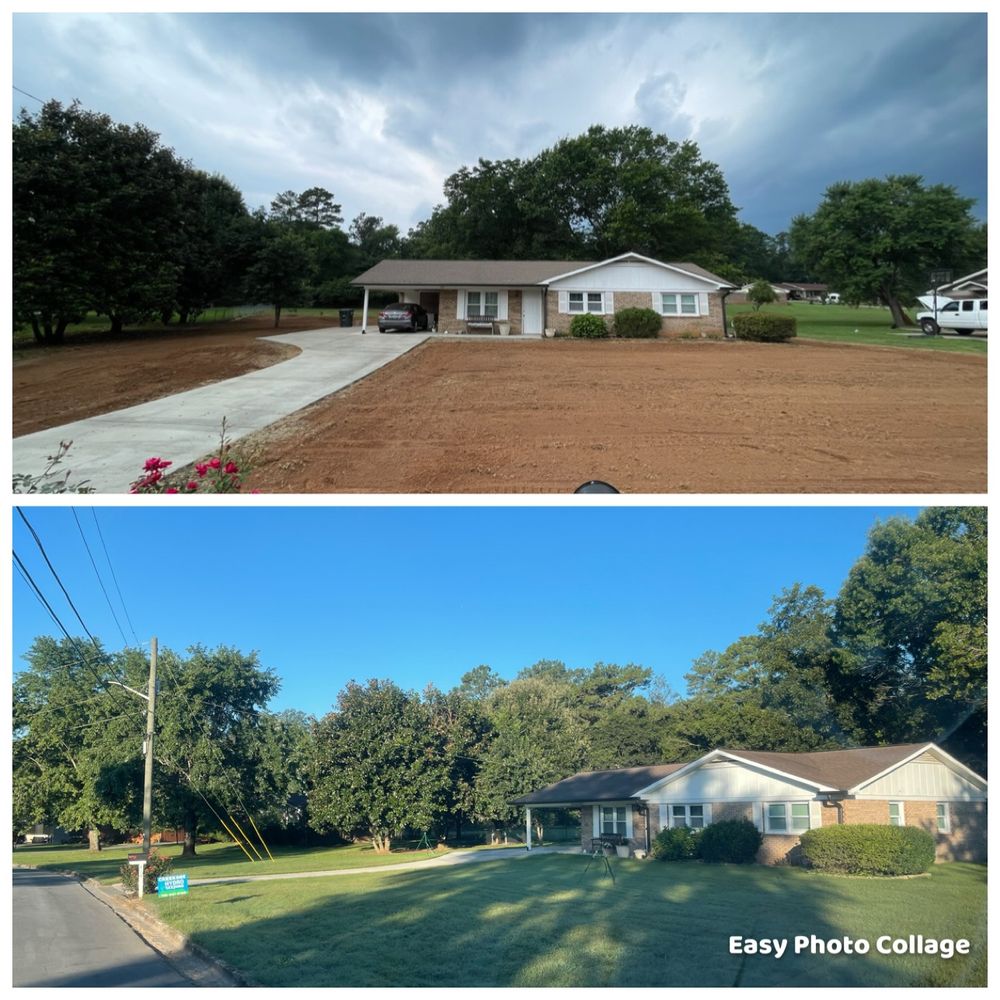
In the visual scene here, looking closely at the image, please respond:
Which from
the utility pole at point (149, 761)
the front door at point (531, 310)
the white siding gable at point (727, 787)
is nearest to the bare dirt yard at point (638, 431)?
the utility pole at point (149, 761)

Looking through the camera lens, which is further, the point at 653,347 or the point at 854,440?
the point at 653,347

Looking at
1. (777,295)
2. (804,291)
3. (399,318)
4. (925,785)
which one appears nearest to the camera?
(925,785)

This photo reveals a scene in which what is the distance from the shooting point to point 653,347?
22703 mm

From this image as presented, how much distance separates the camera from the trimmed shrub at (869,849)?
654 centimetres

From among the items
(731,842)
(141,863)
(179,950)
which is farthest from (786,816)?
(141,863)

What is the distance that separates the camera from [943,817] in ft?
22.4

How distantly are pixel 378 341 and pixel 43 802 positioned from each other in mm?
16690

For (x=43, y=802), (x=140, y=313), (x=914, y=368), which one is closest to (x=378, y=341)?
(x=140, y=313)

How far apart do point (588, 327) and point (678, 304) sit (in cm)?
375

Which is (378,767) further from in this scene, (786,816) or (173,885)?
(786,816)

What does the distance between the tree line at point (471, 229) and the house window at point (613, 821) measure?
76.8 ft

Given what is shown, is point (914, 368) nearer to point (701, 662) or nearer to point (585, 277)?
point (585, 277)

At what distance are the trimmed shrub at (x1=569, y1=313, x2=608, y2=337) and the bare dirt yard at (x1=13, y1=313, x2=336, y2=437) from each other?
31.5 feet
